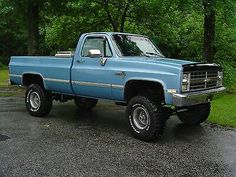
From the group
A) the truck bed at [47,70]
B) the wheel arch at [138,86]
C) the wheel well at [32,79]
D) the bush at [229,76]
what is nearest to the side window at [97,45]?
the truck bed at [47,70]

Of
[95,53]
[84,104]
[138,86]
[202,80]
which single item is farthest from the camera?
[84,104]

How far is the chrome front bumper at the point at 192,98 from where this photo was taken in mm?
7543

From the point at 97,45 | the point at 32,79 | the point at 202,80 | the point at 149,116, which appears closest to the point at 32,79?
the point at 32,79

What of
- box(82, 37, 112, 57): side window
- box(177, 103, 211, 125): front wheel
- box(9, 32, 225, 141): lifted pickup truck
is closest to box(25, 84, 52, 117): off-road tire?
box(9, 32, 225, 141): lifted pickup truck

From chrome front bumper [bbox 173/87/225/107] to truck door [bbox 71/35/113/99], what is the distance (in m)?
1.74

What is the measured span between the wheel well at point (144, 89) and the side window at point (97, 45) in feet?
3.12

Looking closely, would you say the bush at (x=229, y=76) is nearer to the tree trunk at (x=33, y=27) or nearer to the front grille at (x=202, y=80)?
the front grille at (x=202, y=80)

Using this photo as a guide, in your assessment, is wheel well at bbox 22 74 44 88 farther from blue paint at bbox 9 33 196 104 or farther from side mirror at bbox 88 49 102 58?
side mirror at bbox 88 49 102 58

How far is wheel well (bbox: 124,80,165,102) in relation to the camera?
8.26 meters

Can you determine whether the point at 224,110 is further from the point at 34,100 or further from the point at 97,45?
the point at 34,100

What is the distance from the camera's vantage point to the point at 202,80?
8.30 meters

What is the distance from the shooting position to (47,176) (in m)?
5.96

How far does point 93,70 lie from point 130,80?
1.13m

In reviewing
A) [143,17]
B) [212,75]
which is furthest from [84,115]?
[143,17]
